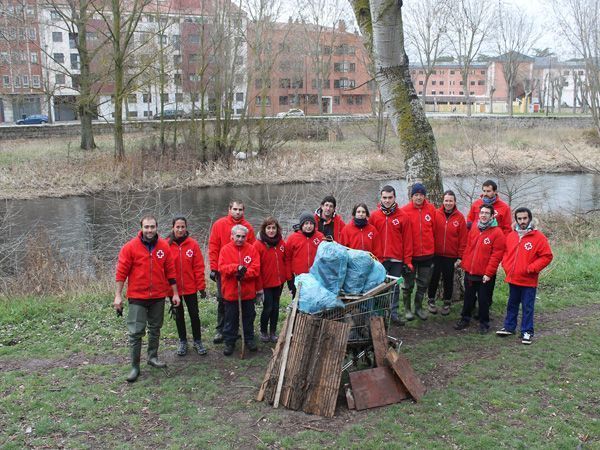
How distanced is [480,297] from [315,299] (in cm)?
285

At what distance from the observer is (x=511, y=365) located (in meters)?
6.55

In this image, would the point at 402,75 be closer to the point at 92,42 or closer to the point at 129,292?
the point at 129,292

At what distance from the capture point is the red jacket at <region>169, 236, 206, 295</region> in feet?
23.1

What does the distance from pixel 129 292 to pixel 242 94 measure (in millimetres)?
29141

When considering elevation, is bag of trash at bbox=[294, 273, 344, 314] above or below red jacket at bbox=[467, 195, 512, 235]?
below

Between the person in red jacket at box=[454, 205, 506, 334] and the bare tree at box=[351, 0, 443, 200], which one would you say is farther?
the bare tree at box=[351, 0, 443, 200]

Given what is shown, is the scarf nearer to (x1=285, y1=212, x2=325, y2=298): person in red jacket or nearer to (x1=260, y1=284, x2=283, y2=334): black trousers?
(x1=285, y1=212, x2=325, y2=298): person in red jacket

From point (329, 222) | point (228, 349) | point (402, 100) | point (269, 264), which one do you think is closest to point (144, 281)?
point (228, 349)

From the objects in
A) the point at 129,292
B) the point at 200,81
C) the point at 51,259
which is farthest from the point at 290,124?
the point at 129,292

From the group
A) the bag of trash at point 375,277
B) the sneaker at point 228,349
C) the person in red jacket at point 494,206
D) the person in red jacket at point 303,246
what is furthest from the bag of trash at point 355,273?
the person in red jacket at point 494,206

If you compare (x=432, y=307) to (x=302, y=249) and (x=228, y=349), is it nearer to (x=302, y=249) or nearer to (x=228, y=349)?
(x=302, y=249)

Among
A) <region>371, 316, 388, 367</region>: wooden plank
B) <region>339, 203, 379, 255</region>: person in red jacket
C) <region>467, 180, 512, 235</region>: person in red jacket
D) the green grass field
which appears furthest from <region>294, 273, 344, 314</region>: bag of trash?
<region>467, 180, 512, 235</region>: person in red jacket

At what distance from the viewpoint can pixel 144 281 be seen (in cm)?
650

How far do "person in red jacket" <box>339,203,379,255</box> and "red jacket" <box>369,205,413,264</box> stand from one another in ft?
0.54
